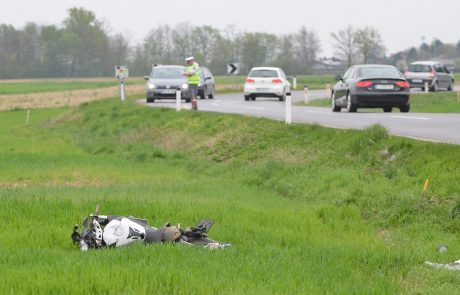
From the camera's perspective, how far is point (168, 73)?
37812 millimetres

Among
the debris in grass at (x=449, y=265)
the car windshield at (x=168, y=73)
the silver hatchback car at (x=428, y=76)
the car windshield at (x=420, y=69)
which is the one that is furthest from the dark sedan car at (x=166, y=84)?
the debris in grass at (x=449, y=265)

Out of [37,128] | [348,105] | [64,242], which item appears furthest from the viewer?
[37,128]

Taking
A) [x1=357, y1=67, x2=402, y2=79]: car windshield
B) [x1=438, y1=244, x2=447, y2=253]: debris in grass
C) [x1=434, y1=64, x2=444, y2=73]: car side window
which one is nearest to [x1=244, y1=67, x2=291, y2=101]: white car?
[x1=357, y1=67, x2=402, y2=79]: car windshield

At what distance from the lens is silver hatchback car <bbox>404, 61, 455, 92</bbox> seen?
50594 mm

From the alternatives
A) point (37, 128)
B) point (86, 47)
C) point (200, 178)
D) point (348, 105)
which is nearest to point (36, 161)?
point (200, 178)

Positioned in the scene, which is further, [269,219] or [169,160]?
[169,160]

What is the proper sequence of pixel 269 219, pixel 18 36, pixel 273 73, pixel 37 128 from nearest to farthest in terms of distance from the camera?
pixel 269 219, pixel 37 128, pixel 273 73, pixel 18 36

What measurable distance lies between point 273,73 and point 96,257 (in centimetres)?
3359

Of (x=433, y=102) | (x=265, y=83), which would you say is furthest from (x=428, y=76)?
(x=265, y=83)

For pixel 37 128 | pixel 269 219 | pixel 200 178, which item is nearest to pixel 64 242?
pixel 269 219

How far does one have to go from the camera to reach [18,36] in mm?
143375

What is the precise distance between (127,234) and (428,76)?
44.9 meters

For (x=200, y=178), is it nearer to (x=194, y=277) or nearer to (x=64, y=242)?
(x=64, y=242)

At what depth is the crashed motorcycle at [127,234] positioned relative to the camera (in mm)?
7898
